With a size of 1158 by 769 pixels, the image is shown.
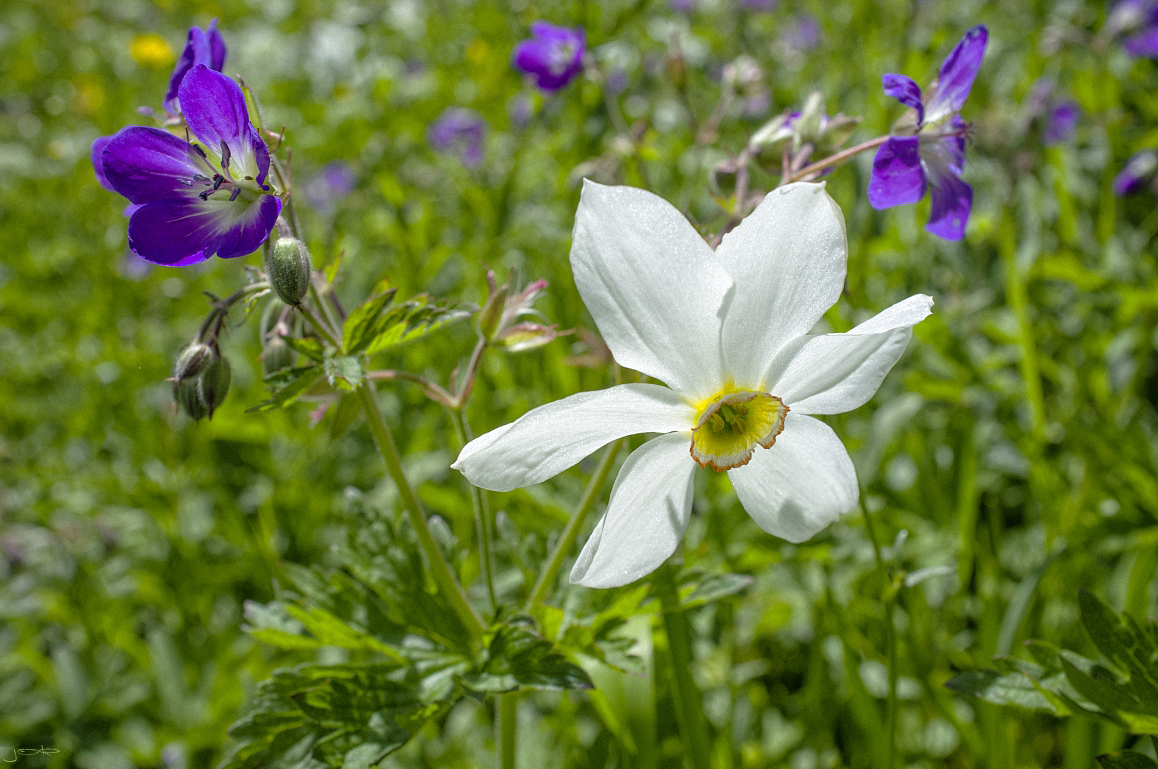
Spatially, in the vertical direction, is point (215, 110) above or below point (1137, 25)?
above

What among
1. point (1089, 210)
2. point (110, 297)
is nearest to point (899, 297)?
point (1089, 210)

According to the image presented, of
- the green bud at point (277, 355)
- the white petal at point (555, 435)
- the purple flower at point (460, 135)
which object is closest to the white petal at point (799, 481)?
the white petal at point (555, 435)

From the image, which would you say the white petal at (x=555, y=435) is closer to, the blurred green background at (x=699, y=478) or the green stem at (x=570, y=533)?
the green stem at (x=570, y=533)

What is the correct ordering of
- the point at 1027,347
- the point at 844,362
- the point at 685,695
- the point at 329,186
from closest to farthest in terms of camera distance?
the point at 844,362, the point at 685,695, the point at 1027,347, the point at 329,186

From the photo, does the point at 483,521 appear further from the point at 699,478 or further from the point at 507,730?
the point at 699,478

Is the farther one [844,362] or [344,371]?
[344,371]

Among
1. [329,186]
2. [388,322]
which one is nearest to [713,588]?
[388,322]

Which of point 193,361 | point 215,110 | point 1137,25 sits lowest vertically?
point 1137,25

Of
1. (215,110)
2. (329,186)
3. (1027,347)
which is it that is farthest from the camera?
(329,186)
